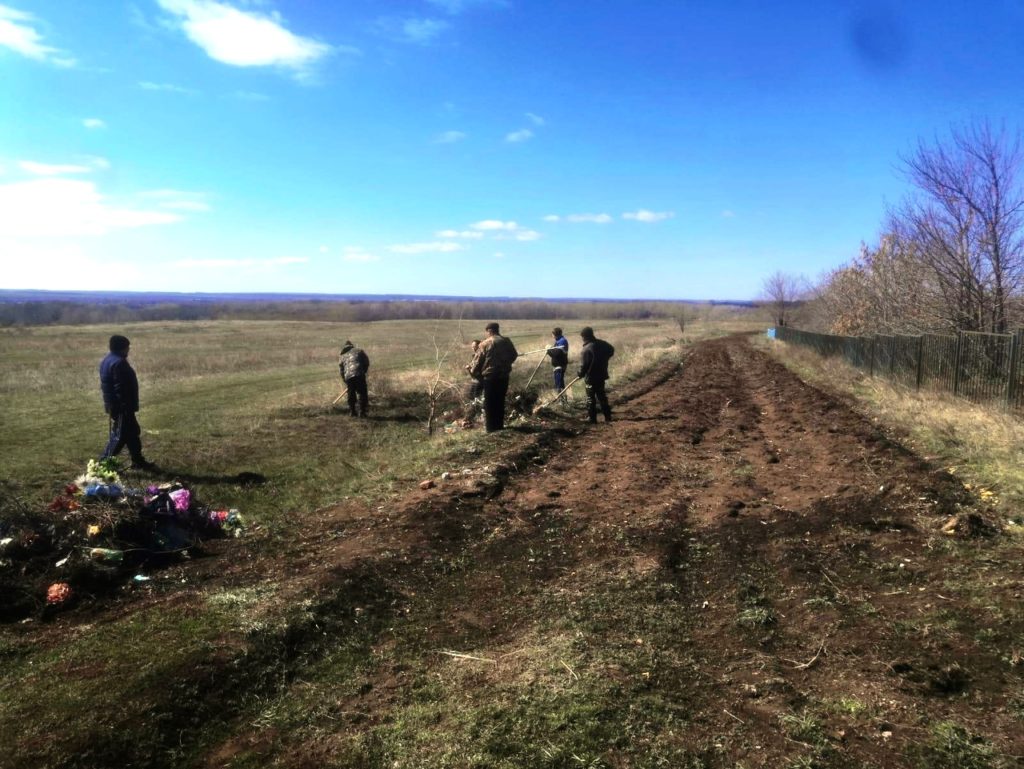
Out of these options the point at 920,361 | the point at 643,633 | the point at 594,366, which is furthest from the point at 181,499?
the point at 920,361

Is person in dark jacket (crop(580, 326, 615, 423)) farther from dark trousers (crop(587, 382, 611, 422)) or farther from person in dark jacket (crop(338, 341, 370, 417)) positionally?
person in dark jacket (crop(338, 341, 370, 417))

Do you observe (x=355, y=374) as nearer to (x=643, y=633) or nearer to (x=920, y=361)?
(x=643, y=633)

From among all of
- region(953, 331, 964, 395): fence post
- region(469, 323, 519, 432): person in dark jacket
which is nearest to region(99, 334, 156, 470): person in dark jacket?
region(469, 323, 519, 432): person in dark jacket

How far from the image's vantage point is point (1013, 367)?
1079cm

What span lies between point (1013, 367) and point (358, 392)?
1251cm

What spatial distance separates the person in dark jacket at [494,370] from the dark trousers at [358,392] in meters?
4.49

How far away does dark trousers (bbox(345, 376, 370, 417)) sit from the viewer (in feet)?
48.9

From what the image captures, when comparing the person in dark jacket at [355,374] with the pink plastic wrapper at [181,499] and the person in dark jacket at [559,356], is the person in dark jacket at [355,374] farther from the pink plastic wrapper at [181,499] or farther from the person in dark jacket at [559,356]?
the pink plastic wrapper at [181,499]

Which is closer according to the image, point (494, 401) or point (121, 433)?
point (121, 433)

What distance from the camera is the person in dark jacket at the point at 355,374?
48.5 ft

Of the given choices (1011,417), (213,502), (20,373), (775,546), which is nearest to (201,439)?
(213,502)

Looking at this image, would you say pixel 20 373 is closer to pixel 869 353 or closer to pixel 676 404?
pixel 676 404

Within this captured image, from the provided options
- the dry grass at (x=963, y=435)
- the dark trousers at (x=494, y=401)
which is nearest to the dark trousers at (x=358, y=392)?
the dark trousers at (x=494, y=401)

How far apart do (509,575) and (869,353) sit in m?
18.8
